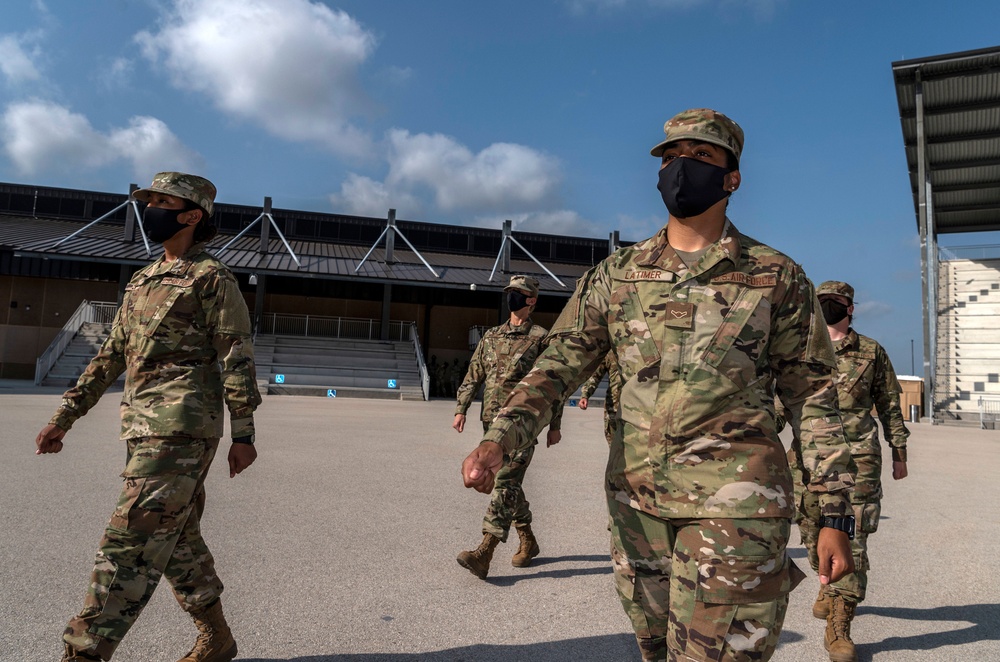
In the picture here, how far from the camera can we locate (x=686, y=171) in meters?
2.40

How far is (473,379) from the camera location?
6090 mm

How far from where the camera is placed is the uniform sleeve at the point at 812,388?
2117 mm

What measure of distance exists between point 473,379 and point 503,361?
542 mm

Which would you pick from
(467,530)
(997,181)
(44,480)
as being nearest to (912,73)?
(997,181)

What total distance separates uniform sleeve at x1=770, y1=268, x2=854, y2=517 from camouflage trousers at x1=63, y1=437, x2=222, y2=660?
7.82 ft

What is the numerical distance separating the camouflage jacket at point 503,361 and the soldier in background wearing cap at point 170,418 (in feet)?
8.61

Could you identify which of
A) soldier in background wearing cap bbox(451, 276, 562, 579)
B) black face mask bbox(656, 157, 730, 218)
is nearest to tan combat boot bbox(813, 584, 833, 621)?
soldier in background wearing cap bbox(451, 276, 562, 579)

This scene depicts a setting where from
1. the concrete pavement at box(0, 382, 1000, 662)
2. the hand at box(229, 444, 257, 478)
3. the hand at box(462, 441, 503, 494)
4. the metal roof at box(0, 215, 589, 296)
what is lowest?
the concrete pavement at box(0, 382, 1000, 662)

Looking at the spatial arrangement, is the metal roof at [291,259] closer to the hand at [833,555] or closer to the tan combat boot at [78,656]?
the tan combat boot at [78,656]

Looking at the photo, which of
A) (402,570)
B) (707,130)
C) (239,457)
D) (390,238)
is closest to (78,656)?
(239,457)

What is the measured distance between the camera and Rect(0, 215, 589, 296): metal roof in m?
27.9

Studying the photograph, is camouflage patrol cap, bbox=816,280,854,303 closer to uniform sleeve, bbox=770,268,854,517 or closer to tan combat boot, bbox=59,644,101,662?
uniform sleeve, bbox=770,268,854,517

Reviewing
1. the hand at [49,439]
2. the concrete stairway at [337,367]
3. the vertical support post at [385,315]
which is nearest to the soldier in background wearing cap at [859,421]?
the hand at [49,439]

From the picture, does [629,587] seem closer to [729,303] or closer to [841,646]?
[729,303]
